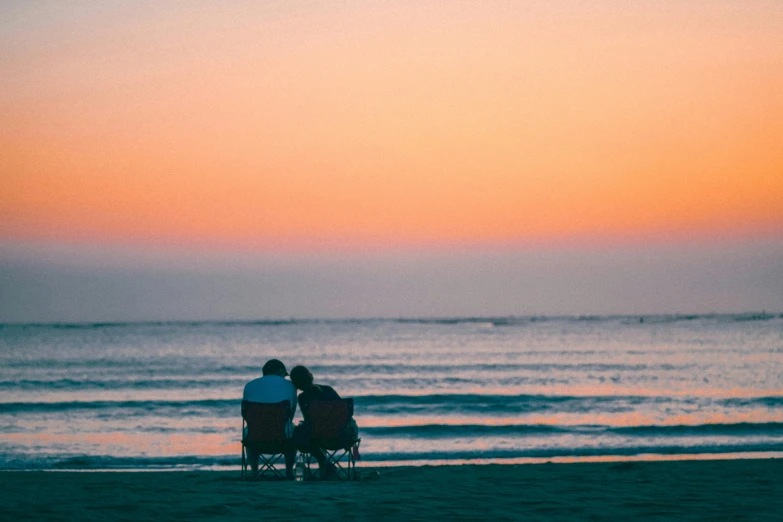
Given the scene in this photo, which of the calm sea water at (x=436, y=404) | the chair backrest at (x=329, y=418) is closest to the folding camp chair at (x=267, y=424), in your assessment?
the chair backrest at (x=329, y=418)

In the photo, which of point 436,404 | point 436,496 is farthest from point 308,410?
point 436,404

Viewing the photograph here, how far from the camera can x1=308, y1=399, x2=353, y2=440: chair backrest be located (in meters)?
9.40

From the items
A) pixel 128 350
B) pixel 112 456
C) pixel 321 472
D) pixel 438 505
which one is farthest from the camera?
pixel 128 350

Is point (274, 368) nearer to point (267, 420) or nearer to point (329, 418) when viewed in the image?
point (267, 420)

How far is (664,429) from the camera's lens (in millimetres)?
17484

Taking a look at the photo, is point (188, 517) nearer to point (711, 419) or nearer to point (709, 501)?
point (709, 501)

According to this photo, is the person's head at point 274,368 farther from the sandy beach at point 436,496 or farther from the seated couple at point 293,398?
the sandy beach at point 436,496

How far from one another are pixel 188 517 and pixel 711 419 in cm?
1500

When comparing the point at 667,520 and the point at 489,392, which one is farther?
the point at 489,392

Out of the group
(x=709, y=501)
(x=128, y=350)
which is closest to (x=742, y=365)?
(x=709, y=501)

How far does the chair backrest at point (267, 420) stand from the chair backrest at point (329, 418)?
0.97ft

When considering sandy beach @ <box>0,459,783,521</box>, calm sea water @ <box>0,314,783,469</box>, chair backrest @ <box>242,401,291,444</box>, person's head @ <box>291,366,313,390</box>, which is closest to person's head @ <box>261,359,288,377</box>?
person's head @ <box>291,366,313,390</box>

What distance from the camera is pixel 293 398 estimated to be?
952 centimetres

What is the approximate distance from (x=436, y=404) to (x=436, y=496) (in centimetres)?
1587
